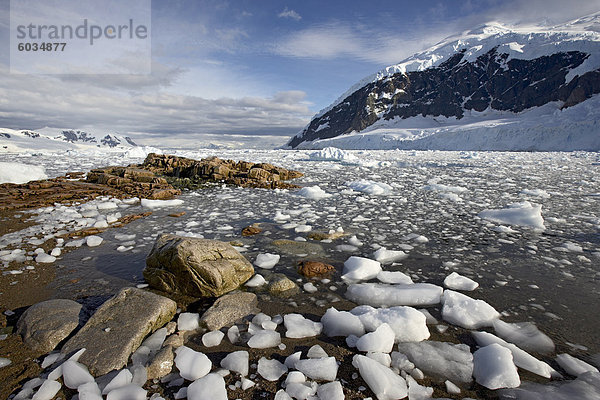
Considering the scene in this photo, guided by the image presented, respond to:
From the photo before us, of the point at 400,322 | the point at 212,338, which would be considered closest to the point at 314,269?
the point at 400,322

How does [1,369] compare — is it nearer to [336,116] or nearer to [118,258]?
[118,258]

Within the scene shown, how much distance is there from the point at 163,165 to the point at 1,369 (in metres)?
13.8

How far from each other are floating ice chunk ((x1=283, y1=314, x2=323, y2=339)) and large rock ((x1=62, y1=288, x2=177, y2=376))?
0.90 metres

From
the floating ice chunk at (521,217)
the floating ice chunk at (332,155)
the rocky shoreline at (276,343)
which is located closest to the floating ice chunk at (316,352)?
the rocky shoreline at (276,343)

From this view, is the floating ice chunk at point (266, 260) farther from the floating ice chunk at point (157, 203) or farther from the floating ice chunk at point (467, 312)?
the floating ice chunk at point (157, 203)

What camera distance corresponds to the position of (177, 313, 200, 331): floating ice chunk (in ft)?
6.65

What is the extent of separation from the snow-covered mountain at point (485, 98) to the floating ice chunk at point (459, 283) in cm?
5340

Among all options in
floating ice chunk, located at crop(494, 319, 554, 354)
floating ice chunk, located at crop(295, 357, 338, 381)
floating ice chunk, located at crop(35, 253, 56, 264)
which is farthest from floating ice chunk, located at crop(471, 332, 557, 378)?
floating ice chunk, located at crop(35, 253, 56, 264)

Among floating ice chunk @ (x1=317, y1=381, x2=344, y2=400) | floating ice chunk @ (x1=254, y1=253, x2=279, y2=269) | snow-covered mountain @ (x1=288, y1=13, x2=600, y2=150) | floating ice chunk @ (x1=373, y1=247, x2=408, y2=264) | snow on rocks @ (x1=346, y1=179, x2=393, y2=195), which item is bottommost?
floating ice chunk @ (x1=317, y1=381, x2=344, y2=400)

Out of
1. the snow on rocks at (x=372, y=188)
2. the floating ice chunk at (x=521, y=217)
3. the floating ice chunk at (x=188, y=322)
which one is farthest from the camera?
the snow on rocks at (x=372, y=188)

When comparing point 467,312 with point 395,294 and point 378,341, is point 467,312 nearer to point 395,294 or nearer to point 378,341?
point 395,294

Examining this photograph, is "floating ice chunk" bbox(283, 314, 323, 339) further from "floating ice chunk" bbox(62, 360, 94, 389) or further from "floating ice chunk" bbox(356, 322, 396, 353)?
"floating ice chunk" bbox(62, 360, 94, 389)

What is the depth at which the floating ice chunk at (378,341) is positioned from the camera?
5.80 ft

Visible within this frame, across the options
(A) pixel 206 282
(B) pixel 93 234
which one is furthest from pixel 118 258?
(A) pixel 206 282
